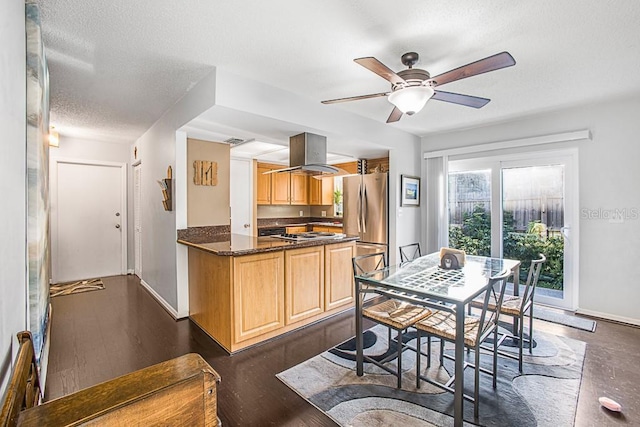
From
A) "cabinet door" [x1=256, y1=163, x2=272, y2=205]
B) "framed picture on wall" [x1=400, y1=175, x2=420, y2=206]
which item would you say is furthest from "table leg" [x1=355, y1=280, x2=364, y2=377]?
"cabinet door" [x1=256, y1=163, x2=272, y2=205]

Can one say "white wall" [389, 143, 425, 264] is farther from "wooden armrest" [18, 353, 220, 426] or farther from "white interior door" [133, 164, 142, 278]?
"white interior door" [133, 164, 142, 278]

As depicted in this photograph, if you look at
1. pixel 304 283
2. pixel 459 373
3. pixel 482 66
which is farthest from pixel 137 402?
pixel 304 283

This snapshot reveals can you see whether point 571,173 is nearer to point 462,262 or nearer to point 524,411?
point 462,262

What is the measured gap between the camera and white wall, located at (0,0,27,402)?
995 mm

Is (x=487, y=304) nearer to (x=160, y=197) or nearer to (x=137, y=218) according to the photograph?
(x=160, y=197)

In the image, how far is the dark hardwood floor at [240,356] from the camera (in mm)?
1920

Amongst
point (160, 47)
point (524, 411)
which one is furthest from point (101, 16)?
point (524, 411)

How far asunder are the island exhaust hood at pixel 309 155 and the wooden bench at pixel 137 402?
273 cm

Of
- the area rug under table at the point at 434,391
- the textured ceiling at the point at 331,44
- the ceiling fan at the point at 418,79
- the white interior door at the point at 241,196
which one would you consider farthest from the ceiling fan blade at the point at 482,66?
the white interior door at the point at 241,196

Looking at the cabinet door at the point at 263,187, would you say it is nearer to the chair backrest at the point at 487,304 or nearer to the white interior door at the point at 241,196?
the white interior door at the point at 241,196

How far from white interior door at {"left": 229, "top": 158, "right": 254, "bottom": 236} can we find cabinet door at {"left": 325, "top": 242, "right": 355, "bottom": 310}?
270cm

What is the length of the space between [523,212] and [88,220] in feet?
22.7

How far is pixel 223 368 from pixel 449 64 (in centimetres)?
309

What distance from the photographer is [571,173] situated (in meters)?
3.69
